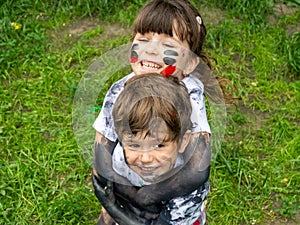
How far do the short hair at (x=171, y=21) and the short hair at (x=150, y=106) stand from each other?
1.32ft

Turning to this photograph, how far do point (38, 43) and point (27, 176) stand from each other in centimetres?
134

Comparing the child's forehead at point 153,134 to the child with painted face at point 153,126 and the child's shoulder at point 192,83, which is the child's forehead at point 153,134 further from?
the child's shoulder at point 192,83

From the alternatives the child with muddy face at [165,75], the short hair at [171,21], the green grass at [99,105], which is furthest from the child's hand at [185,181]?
the green grass at [99,105]

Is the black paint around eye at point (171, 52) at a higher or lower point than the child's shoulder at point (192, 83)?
higher

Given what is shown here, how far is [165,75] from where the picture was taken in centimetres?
258

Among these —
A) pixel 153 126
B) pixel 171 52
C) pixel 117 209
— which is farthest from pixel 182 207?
pixel 171 52

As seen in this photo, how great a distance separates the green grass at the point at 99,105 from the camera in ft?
12.1

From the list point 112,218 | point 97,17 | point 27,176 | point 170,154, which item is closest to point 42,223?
point 27,176

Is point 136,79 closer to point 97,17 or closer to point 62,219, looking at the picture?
point 62,219

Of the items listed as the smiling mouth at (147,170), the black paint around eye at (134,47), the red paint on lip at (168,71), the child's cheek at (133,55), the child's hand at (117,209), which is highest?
the black paint around eye at (134,47)

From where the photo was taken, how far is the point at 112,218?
2975mm

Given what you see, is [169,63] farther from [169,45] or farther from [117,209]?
[117,209]

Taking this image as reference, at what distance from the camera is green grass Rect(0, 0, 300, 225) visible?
12.1 feet

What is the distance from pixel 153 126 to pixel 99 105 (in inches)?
66.0
